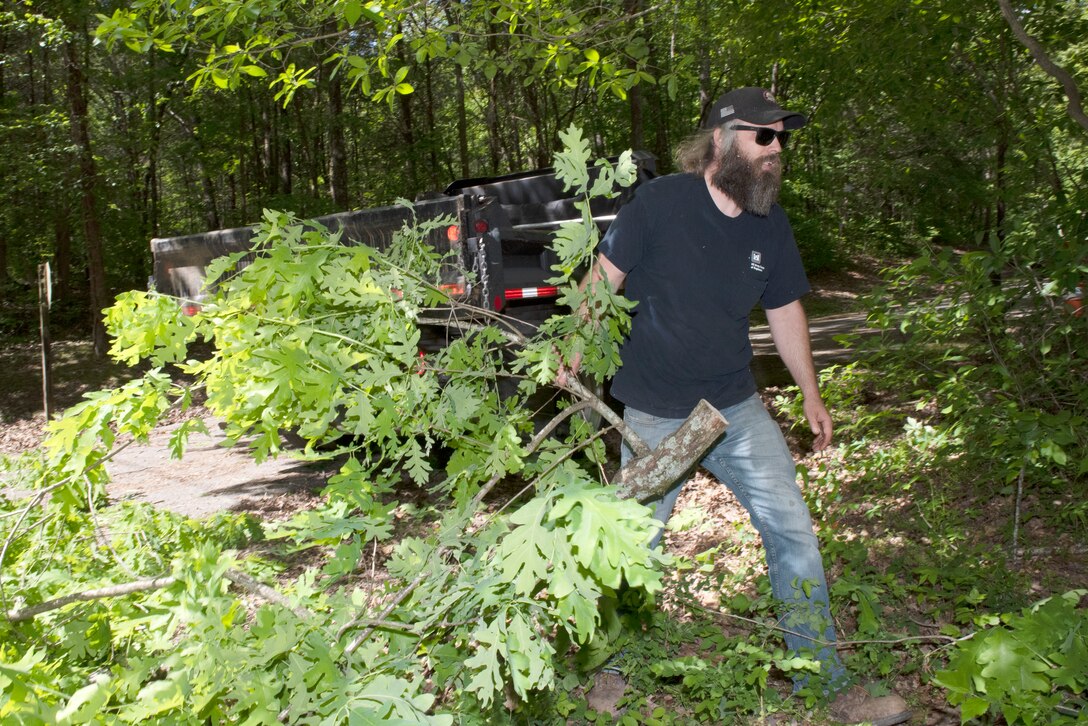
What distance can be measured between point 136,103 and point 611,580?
20573 mm

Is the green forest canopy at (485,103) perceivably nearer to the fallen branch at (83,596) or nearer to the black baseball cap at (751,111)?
the black baseball cap at (751,111)

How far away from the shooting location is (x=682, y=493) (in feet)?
21.1

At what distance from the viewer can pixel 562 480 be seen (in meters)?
2.12

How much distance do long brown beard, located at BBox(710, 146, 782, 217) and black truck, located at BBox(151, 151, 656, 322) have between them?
217 cm

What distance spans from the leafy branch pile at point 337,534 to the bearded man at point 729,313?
0.43 m

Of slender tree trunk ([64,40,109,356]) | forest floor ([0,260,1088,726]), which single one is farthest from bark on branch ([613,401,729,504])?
slender tree trunk ([64,40,109,356])

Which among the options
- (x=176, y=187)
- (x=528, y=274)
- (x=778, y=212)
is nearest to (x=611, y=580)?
(x=778, y=212)

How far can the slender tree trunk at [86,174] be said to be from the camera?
14.1 metres

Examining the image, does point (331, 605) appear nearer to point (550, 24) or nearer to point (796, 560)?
point (796, 560)

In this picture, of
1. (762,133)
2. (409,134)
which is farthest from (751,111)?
(409,134)

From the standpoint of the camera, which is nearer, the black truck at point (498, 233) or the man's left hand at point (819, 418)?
the man's left hand at point (819, 418)

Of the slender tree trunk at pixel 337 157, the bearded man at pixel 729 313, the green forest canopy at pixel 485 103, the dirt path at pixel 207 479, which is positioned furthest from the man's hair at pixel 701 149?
the slender tree trunk at pixel 337 157

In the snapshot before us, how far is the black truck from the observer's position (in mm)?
6277

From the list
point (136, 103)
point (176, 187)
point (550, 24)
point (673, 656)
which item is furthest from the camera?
point (176, 187)
